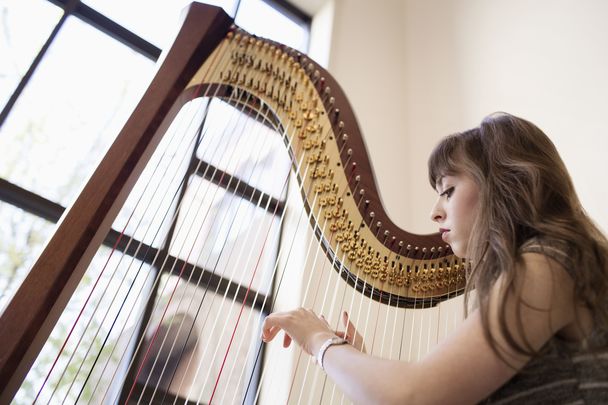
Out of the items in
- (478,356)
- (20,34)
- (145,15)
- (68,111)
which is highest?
(145,15)

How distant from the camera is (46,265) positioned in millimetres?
1038

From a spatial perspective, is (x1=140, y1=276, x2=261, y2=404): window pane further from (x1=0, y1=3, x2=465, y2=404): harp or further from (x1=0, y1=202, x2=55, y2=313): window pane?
(x1=0, y1=202, x2=55, y2=313): window pane

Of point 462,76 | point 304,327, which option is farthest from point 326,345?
point 462,76

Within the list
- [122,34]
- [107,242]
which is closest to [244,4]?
[122,34]

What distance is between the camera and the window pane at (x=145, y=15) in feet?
10.3

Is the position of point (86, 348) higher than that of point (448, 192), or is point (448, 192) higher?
point (448, 192)

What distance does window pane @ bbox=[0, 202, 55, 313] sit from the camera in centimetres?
224

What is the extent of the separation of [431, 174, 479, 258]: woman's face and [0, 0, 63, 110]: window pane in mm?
2015

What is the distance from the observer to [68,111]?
275 cm

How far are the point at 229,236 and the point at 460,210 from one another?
5.57ft

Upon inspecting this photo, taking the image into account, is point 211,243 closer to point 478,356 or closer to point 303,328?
point 303,328

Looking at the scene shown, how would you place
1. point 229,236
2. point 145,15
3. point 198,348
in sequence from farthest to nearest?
point 145,15 → point 229,236 → point 198,348

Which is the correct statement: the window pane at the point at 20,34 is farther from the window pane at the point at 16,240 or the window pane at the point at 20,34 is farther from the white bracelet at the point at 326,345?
the white bracelet at the point at 326,345

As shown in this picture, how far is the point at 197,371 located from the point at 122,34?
1.74 metres
